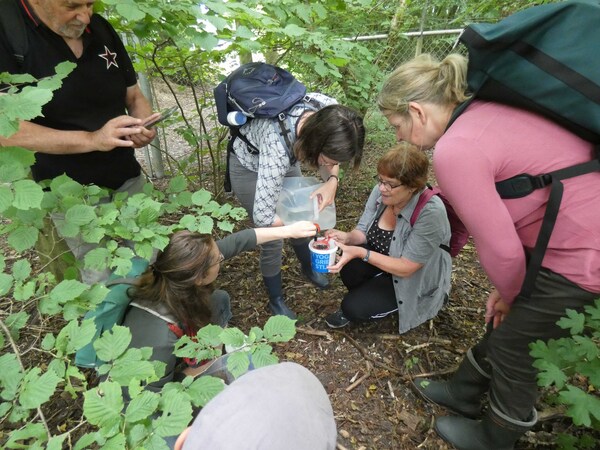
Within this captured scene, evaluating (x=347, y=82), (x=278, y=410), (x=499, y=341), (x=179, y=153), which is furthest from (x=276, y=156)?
(x=179, y=153)

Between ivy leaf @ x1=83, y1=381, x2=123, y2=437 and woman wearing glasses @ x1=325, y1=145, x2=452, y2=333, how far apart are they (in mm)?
1414

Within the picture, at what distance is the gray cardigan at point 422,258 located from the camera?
2074 millimetres

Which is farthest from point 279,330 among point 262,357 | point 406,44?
point 406,44

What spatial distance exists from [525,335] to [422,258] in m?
0.79

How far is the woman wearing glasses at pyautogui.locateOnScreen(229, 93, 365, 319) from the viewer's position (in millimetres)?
2027

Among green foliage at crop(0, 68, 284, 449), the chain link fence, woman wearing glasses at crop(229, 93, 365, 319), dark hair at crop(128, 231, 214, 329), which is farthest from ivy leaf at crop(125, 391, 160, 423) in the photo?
the chain link fence

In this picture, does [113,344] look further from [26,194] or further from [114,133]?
[114,133]

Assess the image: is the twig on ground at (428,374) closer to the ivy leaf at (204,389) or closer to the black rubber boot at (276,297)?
the black rubber boot at (276,297)

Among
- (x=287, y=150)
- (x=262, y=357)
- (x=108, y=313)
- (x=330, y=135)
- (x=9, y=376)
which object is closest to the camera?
(x=9, y=376)

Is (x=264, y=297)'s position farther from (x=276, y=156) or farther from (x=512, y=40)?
(x=512, y=40)

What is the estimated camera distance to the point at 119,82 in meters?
2.07

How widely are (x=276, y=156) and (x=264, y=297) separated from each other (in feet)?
4.51

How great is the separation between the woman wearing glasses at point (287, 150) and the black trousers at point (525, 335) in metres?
1.21

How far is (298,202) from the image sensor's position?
107 inches
